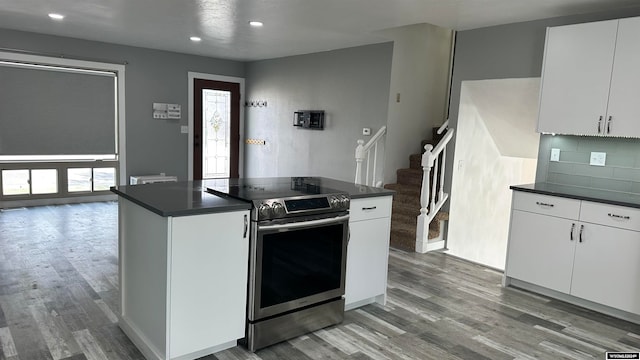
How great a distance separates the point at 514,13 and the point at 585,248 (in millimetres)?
2095

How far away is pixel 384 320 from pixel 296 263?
873 millimetres

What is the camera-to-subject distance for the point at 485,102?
5008 millimetres

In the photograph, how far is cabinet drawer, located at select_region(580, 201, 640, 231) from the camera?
10.5ft

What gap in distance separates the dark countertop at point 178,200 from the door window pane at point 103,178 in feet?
15.2

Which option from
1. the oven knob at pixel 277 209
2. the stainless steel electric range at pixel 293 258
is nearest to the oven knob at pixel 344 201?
the stainless steel electric range at pixel 293 258

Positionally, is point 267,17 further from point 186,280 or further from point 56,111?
point 56,111

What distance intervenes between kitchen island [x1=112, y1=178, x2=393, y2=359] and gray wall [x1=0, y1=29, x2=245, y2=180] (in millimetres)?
4735

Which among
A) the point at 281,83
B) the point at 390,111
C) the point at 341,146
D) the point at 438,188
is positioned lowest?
the point at 438,188

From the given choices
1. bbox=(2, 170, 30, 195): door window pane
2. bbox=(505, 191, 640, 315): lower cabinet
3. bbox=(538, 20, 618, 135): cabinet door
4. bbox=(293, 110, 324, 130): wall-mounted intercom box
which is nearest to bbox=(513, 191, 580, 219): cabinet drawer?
bbox=(505, 191, 640, 315): lower cabinet

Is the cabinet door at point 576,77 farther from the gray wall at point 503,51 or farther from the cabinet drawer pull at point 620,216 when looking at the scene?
the cabinet drawer pull at point 620,216

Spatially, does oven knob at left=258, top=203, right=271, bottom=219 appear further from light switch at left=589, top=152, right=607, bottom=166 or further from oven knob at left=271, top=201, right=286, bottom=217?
light switch at left=589, top=152, right=607, bottom=166

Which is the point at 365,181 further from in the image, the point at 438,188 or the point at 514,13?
the point at 514,13

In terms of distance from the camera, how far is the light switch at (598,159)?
390 cm

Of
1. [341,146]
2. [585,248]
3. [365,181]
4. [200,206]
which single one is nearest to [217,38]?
[341,146]
